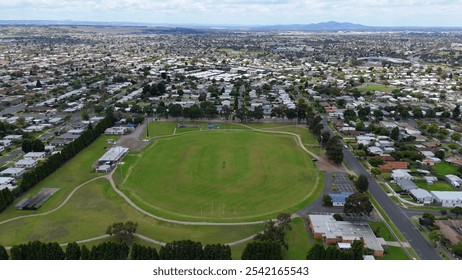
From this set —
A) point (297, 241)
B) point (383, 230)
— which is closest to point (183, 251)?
point (297, 241)

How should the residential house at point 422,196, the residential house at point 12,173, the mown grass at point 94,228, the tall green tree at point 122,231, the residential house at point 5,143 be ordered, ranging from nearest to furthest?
the tall green tree at point 122,231 < the mown grass at point 94,228 < the residential house at point 422,196 < the residential house at point 12,173 < the residential house at point 5,143

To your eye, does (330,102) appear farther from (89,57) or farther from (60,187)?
(89,57)

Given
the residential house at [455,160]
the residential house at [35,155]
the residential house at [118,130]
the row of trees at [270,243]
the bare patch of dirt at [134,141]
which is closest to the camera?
the row of trees at [270,243]

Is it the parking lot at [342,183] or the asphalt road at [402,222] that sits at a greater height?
the parking lot at [342,183]

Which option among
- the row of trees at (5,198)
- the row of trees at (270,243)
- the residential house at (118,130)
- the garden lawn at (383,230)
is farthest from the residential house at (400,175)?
the row of trees at (5,198)

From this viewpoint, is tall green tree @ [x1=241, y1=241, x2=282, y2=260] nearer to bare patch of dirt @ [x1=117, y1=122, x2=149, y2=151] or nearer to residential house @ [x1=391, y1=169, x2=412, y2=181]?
residential house @ [x1=391, y1=169, x2=412, y2=181]

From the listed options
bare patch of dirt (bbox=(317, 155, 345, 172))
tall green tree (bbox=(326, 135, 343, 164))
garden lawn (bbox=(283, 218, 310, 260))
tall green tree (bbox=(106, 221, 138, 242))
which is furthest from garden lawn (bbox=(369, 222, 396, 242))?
tall green tree (bbox=(106, 221, 138, 242))

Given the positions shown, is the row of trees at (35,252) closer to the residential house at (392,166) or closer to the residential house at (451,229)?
the residential house at (451,229)

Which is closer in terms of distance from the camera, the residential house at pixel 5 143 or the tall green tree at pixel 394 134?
the residential house at pixel 5 143
